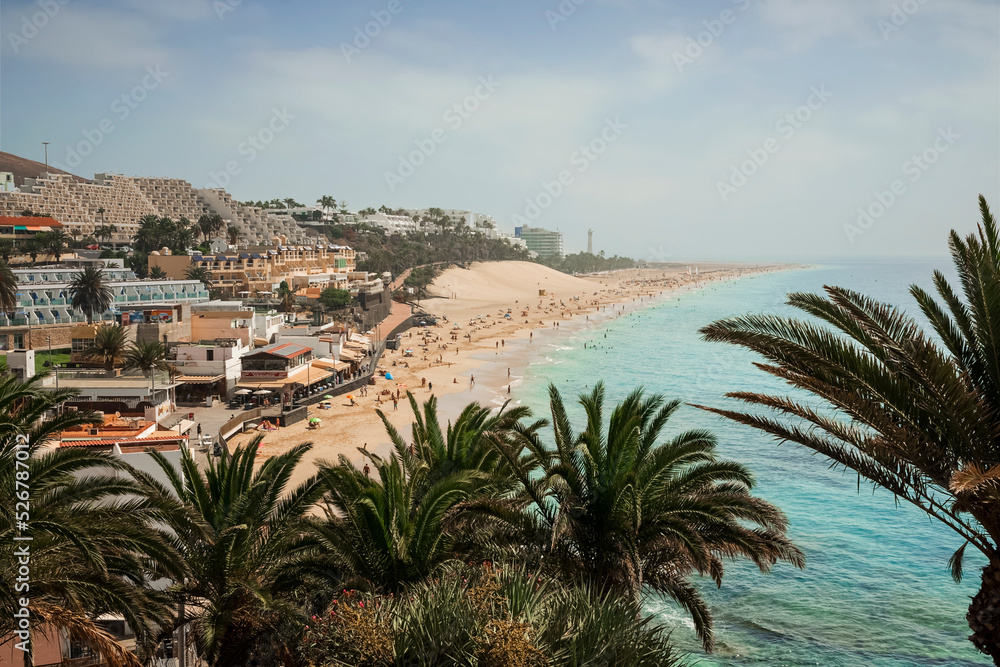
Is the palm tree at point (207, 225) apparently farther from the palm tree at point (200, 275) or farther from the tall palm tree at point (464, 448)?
the tall palm tree at point (464, 448)

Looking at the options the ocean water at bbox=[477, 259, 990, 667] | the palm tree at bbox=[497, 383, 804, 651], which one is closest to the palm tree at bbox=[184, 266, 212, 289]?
the ocean water at bbox=[477, 259, 990, 667]

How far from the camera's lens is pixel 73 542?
712cm

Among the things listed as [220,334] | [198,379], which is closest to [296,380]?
[198,379]

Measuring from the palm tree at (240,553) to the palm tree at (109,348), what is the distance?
77.4ft

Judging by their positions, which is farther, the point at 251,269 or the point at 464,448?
the point at 251,269

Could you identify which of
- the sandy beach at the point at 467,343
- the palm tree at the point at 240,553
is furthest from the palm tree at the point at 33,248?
the palm tree at the point at 240,553

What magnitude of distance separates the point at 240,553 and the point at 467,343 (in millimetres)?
56313

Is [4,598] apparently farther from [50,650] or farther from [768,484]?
[768,484]

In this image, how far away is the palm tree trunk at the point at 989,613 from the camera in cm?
643

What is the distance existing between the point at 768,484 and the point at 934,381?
23.2 meters

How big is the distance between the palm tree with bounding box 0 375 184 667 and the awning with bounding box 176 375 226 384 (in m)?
23.5

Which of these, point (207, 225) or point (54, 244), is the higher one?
point (207, 225)

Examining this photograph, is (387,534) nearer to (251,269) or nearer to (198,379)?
(198,379)

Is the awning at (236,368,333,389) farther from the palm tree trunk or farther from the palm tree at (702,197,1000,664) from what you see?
the palm tree trunk
